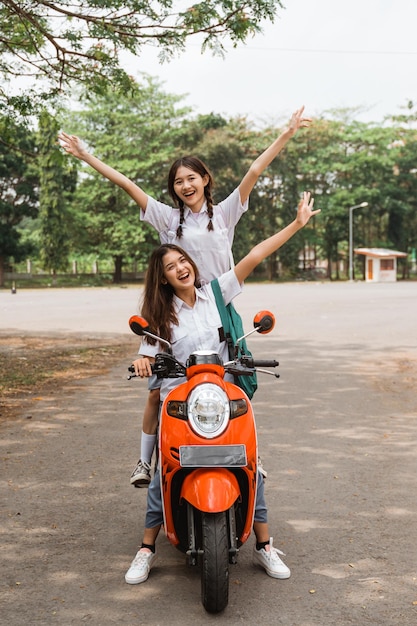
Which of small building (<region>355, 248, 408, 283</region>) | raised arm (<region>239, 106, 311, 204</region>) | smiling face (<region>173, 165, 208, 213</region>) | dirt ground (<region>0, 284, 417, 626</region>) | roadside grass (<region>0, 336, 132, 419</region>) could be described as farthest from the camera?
small building (<region>355, 248, 408, 283</region>)

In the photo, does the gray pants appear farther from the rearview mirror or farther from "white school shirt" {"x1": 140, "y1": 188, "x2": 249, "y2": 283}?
"white school shirt" {"x1": 140, "y1": 188, "x2": 249, "y2": 283}

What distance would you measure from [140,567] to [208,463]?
30.7 inches

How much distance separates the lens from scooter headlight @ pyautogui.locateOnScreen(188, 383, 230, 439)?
125 inches

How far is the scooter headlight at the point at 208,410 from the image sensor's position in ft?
10.4

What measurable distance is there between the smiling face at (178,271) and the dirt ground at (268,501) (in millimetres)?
→ 1391

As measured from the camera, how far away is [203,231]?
13.1 ft

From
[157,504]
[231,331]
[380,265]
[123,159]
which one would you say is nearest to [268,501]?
[157,504]

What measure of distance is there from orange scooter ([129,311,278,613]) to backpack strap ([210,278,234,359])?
0.24m

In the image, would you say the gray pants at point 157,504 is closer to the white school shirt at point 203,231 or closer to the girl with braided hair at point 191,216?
the girl with braided hair at point 191,216

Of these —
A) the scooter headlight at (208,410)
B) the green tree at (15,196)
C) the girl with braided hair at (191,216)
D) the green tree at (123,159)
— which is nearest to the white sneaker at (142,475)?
the girl with braided hair at (191,216)

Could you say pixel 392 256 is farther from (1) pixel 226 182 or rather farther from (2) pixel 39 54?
(2) pixel 39 54

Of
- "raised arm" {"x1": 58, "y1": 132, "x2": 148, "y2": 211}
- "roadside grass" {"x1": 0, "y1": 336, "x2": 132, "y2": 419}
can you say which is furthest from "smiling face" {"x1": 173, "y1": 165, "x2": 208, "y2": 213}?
"roadside grass" {"x1": 0, "y1": 336, "x2": 132, "y2": 419}

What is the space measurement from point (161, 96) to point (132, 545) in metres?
55.4

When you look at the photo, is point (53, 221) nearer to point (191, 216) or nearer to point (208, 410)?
point (191, 216)
